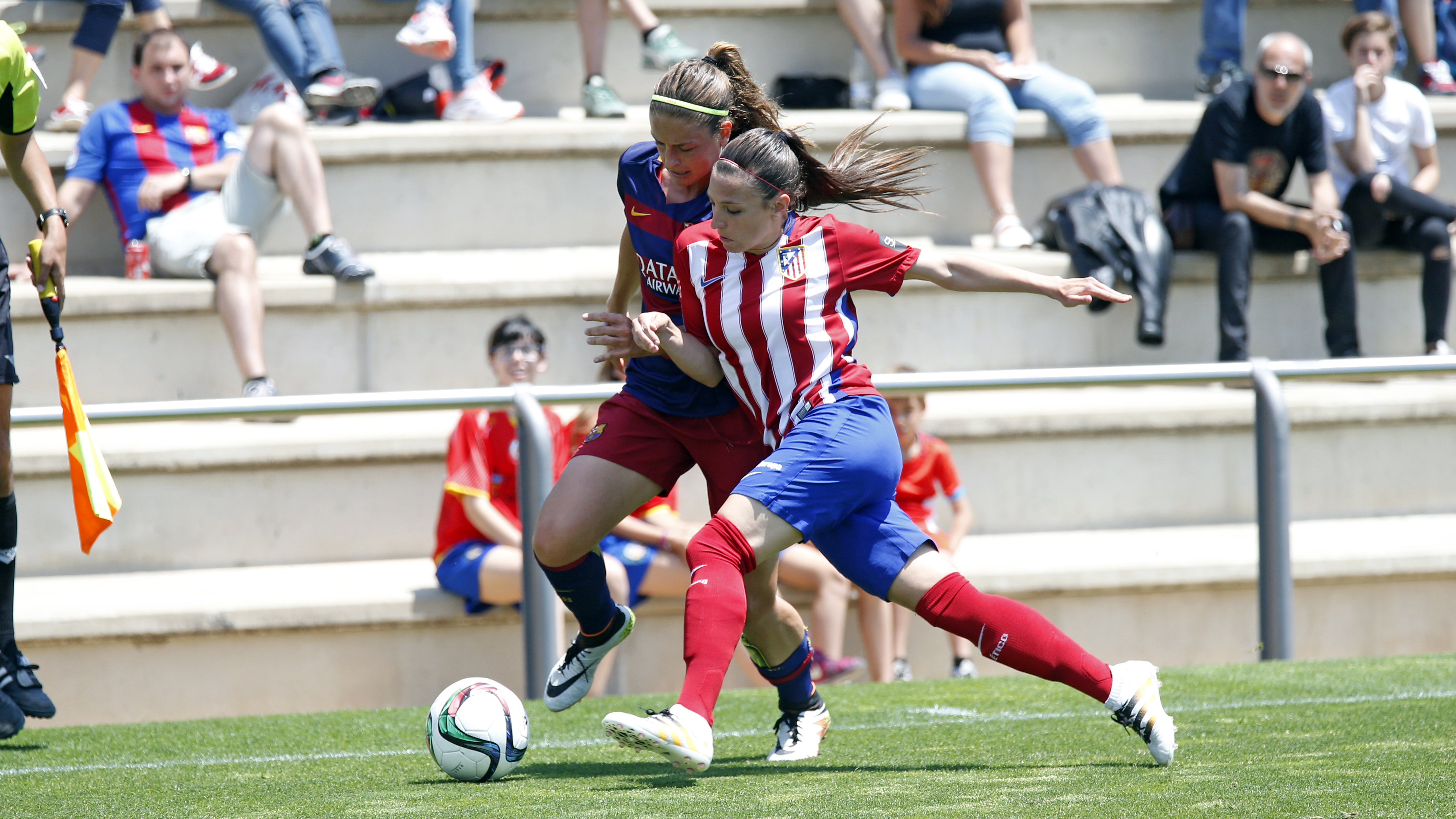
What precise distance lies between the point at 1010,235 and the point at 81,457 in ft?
14.8

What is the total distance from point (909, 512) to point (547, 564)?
229cm

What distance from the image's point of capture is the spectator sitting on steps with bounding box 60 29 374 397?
21.2 feet

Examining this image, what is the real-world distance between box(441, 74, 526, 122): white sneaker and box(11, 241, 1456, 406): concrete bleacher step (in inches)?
29.5

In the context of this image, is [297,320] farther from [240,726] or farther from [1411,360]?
[1411,360]

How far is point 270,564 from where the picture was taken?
5898 mm

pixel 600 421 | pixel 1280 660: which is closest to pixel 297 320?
pixel 600 421

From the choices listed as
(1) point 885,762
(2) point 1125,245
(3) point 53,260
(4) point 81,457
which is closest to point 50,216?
(3) point 53,260

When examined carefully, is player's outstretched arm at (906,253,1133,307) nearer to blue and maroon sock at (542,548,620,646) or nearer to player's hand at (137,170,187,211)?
blue and maroon sock at (542,548,620,646)

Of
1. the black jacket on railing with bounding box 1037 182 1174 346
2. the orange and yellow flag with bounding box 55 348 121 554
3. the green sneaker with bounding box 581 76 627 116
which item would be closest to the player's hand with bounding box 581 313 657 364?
the orange and yellow flag with bounding box 55 348 121 554

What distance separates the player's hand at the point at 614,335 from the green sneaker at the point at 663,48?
433cm

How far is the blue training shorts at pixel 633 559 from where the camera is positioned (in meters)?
5.35

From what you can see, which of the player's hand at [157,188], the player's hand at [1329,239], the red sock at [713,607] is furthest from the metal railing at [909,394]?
the player's hand at [157,188]

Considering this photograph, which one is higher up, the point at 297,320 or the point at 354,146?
the point at 354,146

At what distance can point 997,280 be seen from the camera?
3.42 metres
